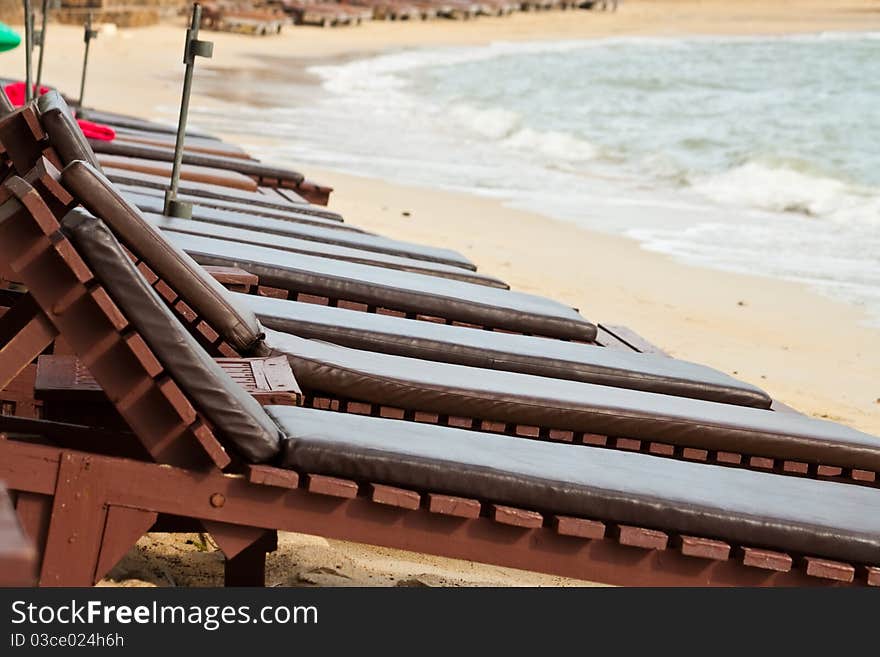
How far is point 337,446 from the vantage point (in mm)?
2744

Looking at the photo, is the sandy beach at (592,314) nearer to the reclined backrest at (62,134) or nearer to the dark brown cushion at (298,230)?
the reclined backrest at (62,134)

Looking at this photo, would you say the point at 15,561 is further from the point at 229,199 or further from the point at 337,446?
the point at 229,199

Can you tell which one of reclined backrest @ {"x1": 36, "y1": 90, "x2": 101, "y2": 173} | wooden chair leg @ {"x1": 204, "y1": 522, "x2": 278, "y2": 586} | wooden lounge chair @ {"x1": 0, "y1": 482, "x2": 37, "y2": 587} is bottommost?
wooden chair leg @ {"x1": 204, "y1": 522, "x2": 278, "y2": 586}

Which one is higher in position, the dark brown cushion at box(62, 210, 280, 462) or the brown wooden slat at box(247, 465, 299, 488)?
the dark brown cushion at box(62, 210, 280, 462)

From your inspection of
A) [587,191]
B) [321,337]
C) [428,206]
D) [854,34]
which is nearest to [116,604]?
[321,337]

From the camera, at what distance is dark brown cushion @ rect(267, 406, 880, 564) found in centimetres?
274

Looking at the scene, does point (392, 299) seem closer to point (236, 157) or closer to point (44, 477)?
point (44, 477)

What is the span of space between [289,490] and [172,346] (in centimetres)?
37

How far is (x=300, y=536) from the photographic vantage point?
3770 millimetres

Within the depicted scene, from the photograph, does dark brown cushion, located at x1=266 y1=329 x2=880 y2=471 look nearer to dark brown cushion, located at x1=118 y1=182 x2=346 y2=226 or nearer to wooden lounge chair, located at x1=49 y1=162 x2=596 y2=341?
wooden lounge chair, located at x1=49 y1=162 x2=596 y2=341

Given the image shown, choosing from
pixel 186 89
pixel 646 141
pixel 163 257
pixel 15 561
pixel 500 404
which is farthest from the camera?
pixel 646 141

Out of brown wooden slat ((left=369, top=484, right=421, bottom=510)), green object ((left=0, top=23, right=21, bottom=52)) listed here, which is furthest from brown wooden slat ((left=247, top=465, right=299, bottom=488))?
green object ((left=0, top=23, right=21, bottom=52))

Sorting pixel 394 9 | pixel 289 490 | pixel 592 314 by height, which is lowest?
pixel 592 314

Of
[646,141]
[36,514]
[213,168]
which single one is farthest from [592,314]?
[646,141]
